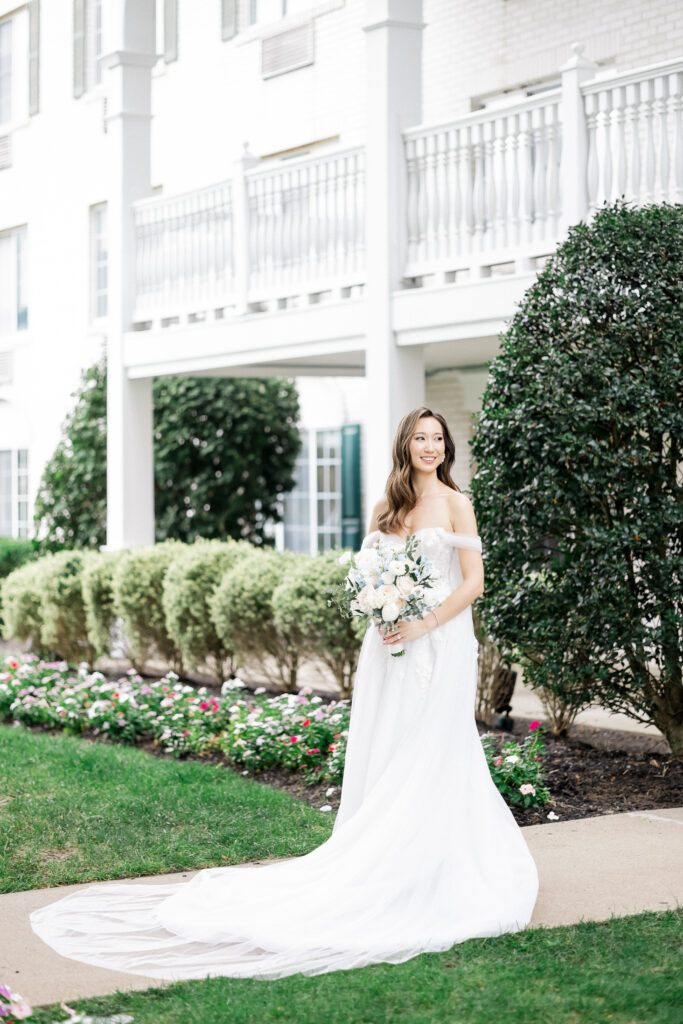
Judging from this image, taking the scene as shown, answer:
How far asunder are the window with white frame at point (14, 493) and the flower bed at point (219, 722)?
10.5m

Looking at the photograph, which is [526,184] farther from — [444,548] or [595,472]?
[444,548]

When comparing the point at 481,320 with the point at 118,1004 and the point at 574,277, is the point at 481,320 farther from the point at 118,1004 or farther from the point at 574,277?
the point at 118,1004

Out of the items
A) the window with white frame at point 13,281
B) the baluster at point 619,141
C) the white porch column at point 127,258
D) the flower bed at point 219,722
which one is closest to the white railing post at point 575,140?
the baluster at point 619,141

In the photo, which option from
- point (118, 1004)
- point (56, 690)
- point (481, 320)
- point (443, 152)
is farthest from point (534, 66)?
point (118, 1004)

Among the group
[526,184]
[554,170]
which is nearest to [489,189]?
[526,184]

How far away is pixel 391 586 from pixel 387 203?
6.61 metres

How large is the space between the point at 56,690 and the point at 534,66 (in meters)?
7.90

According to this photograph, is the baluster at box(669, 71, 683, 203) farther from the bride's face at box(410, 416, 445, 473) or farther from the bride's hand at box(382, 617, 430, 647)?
the bride's hand at box(382, 617, 430, 647)

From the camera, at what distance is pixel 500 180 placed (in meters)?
10.7

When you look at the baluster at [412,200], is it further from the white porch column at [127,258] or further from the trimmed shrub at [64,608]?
the trimmed shrub at [64,608]

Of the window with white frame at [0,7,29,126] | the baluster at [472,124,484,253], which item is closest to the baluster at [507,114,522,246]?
the baluster at [472,124,484,253]

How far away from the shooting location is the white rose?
5355 millimetres

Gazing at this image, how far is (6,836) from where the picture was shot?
6.82m

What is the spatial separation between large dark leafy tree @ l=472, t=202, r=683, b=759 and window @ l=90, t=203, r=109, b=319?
12786 mm
